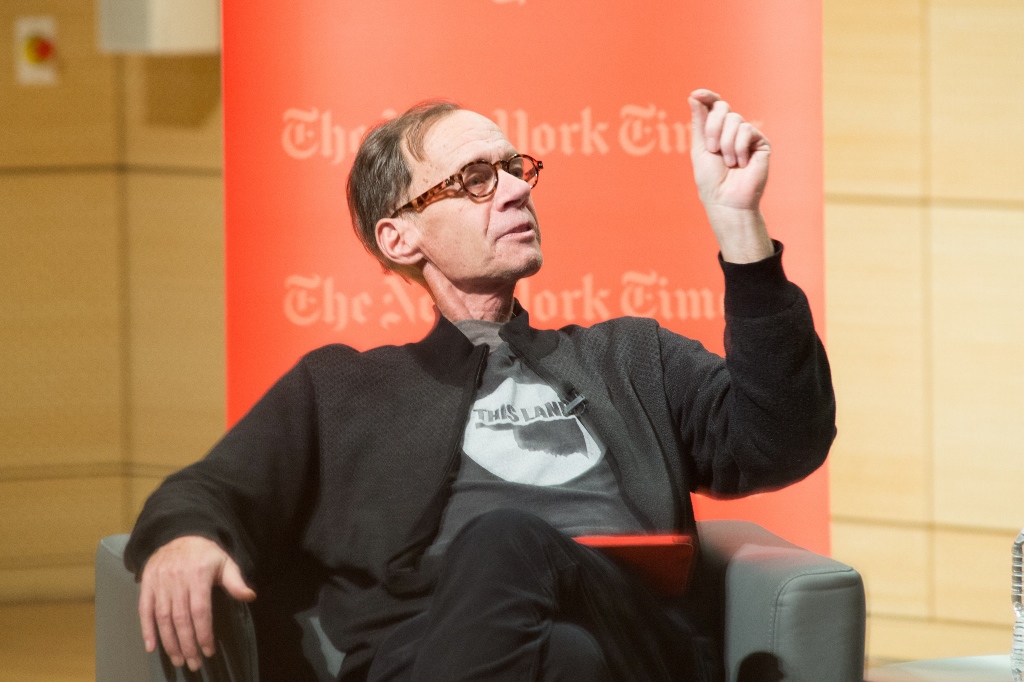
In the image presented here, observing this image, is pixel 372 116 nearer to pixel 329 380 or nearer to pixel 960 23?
pixel 329 380

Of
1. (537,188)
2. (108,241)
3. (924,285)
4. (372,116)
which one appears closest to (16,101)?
(108,241)

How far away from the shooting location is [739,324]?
137 cm

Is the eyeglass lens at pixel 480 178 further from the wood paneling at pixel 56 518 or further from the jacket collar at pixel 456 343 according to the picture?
the wood paneling at pixel 56 518

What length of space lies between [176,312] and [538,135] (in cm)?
167

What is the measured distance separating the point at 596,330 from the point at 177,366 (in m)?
1.98

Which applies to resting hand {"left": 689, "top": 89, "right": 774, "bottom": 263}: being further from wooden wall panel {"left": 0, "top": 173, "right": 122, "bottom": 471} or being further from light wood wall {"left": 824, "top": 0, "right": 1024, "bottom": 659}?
wooden wall panel {"left": 0, "top": 173, "right": 122, "bottom": 471}

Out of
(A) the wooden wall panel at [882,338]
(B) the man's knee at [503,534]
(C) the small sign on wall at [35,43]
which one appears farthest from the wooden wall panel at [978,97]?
(C) the small sign on wall at [35,43]

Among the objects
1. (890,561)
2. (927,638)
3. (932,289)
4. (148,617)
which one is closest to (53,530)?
(148,617)

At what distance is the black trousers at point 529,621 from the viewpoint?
3.83 feet

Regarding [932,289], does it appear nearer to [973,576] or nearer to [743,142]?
[973,576]

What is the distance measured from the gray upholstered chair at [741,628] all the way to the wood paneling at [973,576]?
71.5 inches

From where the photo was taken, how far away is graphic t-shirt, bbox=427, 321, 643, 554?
1.50 m

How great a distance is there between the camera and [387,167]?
5.90ft

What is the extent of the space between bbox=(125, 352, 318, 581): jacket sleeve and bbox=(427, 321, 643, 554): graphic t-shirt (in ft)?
0.75
